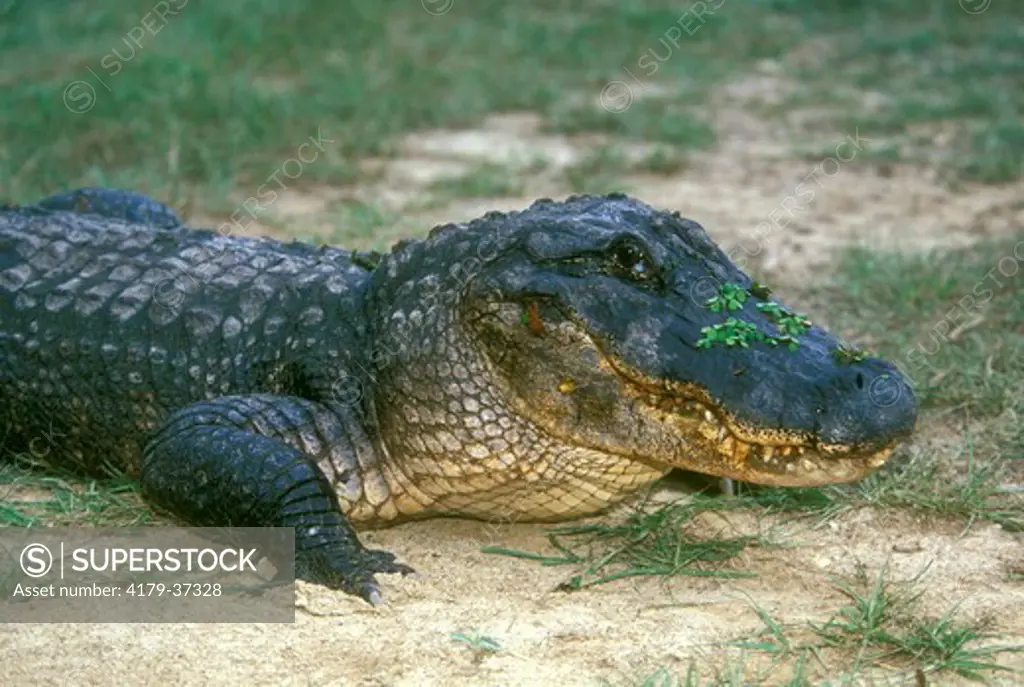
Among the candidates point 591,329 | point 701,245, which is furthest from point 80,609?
point 701,245

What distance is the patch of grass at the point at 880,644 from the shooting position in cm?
327

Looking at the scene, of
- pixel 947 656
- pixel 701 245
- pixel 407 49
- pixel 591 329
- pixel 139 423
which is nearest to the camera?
pixel 947 656

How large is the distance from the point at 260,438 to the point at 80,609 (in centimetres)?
69

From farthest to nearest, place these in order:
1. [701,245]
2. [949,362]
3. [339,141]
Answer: [339,141] → [949,362] → [701,245]

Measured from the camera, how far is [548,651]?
3.40 meters

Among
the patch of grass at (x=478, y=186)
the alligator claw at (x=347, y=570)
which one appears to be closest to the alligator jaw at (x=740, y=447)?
the alligator claw at (x=347, y=570)

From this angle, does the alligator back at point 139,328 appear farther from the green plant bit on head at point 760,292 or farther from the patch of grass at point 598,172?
the patch of grass at point 598,172

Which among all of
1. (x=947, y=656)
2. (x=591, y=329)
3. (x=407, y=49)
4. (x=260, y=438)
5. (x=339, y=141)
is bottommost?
(x=947, y=656)

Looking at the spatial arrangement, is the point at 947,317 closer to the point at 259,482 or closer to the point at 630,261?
the point at 630,261

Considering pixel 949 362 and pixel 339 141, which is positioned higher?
pixel 339 141

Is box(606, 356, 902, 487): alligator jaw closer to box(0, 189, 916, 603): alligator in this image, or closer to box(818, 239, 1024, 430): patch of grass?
box(0, 189, 916, 603): alligator

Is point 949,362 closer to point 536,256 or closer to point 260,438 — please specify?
point 536,256

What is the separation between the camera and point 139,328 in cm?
444

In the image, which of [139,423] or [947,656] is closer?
[947,656]
